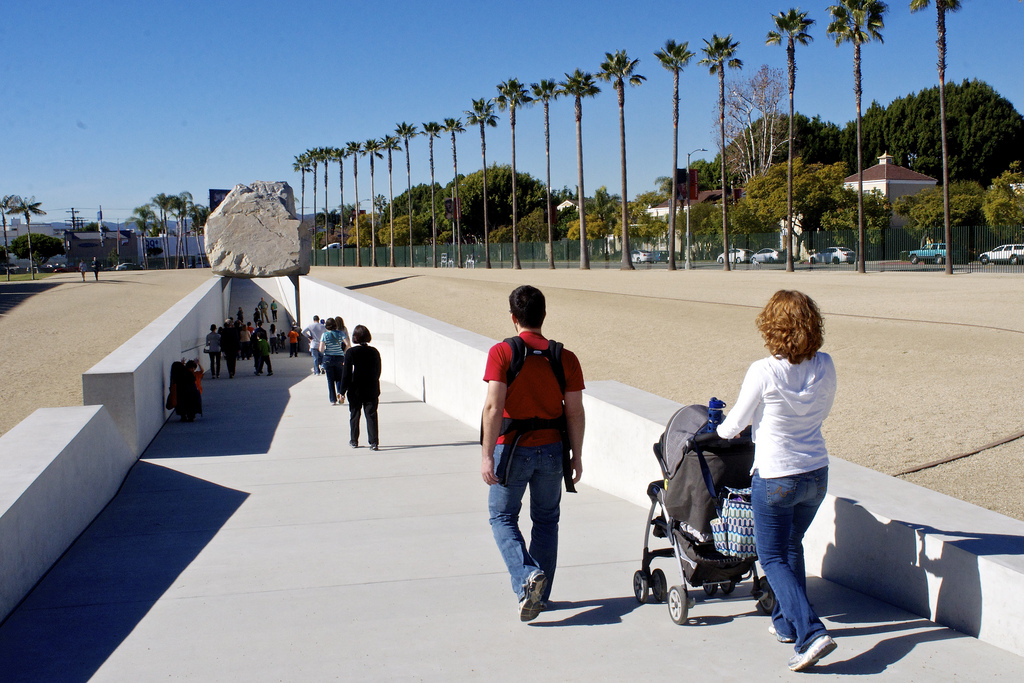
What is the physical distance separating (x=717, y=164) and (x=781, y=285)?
67.8 metres

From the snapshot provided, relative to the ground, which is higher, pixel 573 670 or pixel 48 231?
pixel 48 231

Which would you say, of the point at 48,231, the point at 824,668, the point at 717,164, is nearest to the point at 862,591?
the point at 824,668

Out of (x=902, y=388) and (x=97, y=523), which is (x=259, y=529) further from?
(x=902, y=388)

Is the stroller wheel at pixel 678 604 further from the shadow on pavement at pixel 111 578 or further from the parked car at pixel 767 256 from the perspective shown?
the parked car at pixel 767 256

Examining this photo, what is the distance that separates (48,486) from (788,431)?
173 inches

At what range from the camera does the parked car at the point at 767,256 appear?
55975mm

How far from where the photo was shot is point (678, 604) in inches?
150

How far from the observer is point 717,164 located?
98188mm

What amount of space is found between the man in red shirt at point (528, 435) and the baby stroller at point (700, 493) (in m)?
0.46

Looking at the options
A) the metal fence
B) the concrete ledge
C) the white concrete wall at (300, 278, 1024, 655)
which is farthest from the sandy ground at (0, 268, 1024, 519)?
the metal fence

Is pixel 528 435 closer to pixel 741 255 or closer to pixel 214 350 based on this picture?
pixel 214 350

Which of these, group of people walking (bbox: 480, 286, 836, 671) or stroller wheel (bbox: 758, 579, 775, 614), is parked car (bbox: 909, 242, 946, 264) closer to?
stroller wheel (bbox: 758, 579, 775, 614)

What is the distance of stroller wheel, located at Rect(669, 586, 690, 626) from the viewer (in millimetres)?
3766

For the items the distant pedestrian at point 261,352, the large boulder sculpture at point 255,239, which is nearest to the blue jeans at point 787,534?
the distant pedestrian at point 261,352
